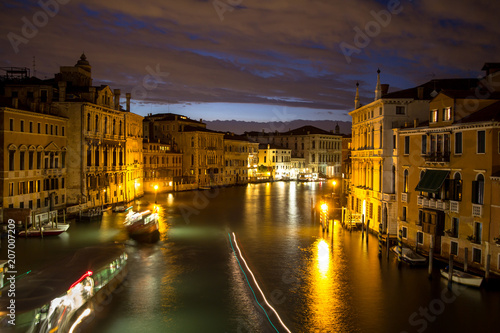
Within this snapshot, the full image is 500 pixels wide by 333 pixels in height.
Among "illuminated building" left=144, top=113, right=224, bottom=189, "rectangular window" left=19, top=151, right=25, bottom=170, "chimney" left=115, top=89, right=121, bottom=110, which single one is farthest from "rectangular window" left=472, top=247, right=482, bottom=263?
"illuminated building" left=144, top=113, right=224, bottom=189

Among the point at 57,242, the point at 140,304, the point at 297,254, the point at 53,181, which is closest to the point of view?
the point at 140,304

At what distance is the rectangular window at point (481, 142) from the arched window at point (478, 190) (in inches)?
32.6

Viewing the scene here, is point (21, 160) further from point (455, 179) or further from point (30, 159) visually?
point (455, 179)

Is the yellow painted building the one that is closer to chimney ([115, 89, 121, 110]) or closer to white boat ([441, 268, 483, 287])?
white boat ([441, 268, 483, 287])

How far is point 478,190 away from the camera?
14359mm

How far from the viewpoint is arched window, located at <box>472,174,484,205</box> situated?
14203 mm

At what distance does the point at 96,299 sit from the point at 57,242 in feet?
28.4

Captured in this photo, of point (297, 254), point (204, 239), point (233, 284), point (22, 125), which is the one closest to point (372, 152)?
point (297, 254)

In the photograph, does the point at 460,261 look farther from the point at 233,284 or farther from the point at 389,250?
the point at 233,284

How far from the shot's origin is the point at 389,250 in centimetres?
1838

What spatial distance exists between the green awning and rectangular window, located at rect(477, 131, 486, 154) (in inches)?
63.4

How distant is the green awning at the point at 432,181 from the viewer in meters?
15.7

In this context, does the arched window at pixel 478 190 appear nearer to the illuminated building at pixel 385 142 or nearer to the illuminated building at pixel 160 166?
the illuminated building at pixel 385 142

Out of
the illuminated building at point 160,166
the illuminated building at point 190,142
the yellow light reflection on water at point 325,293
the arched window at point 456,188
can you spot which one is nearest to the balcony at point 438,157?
the arched window at point 456,188
